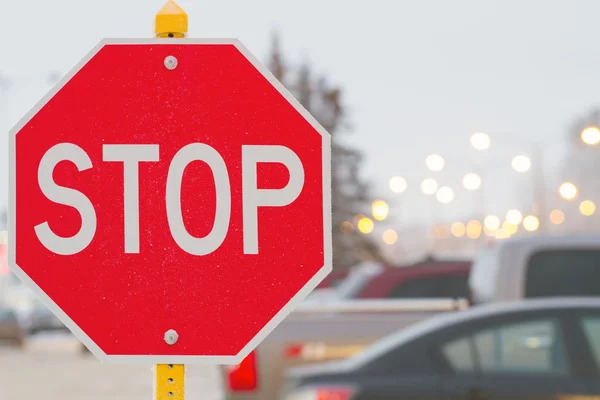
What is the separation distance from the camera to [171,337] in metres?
3.03

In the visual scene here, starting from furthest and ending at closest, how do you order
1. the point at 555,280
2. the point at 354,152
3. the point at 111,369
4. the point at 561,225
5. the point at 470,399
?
the point at 561,225
the point at 354,152
the point at 111,369
the point at 555,280
the point at 470,399

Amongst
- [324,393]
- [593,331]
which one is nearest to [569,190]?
[593,331]

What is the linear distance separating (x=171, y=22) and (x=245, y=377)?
6.95 m

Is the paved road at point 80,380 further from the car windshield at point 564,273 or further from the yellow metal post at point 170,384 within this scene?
the yellow metal post at point 170,384

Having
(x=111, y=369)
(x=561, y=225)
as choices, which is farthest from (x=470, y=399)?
(x=561, y=225)

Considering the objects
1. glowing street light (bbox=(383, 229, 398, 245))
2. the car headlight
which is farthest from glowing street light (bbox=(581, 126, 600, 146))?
glowing street light (bbox=(383, 229, 398, 245))

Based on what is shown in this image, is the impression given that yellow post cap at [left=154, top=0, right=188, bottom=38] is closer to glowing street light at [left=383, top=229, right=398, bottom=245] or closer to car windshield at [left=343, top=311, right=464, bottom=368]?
car windshield at [left=343, top=311, right=464, bottom=368]

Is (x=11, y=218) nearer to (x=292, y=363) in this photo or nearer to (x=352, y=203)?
(x=292, y=363)

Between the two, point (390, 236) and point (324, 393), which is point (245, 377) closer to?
point (324, 393)

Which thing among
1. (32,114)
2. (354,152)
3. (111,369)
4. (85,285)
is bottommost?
(111,369)

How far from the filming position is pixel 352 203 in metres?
61.4

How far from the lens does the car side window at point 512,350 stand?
692 cm

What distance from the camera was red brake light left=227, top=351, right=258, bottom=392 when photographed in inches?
388

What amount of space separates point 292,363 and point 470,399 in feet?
10.9
